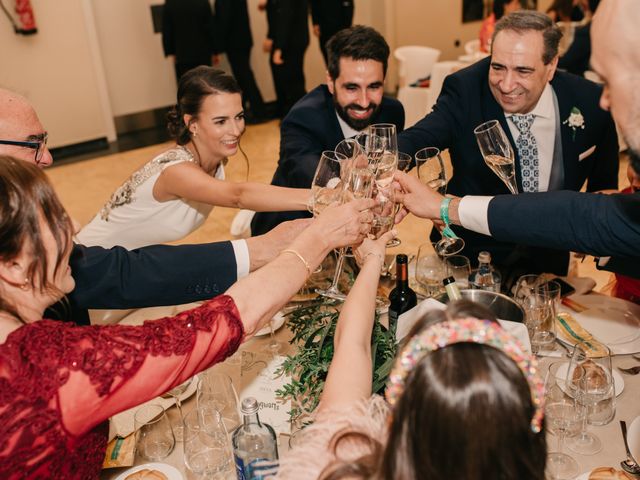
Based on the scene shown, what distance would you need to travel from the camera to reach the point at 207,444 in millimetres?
1577

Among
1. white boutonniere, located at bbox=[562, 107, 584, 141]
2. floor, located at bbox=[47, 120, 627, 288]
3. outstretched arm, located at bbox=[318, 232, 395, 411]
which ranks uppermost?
white boutonniere, located at bbox=[562, 107, 584, 141]

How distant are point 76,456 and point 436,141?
6.63 feet

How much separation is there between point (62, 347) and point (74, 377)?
6 cm

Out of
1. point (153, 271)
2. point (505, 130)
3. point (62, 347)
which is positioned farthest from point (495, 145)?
point (62, 347)

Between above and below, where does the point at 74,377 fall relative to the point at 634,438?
above

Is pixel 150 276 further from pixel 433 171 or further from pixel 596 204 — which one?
pixel 596 204

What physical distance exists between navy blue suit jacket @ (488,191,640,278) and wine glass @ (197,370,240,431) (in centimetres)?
96

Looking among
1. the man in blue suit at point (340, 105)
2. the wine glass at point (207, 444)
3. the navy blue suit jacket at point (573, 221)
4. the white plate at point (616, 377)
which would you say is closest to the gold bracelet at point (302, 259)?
the wine glass at point (207, 444)

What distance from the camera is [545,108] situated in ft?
9.25

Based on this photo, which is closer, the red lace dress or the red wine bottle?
the red lace dress

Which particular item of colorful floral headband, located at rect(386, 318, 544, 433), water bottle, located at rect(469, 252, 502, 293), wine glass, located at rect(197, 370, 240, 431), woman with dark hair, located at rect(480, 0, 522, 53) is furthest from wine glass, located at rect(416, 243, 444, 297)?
woman with dark hair, located at rect(480, 0, 522, 53)

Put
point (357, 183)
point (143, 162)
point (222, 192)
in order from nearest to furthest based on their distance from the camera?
point (357, 183)
point (222, 192)
point (143, 162)

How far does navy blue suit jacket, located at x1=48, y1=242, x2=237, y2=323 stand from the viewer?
6.42ft

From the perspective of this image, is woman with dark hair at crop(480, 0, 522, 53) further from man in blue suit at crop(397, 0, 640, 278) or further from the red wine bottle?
the red wine bottle
